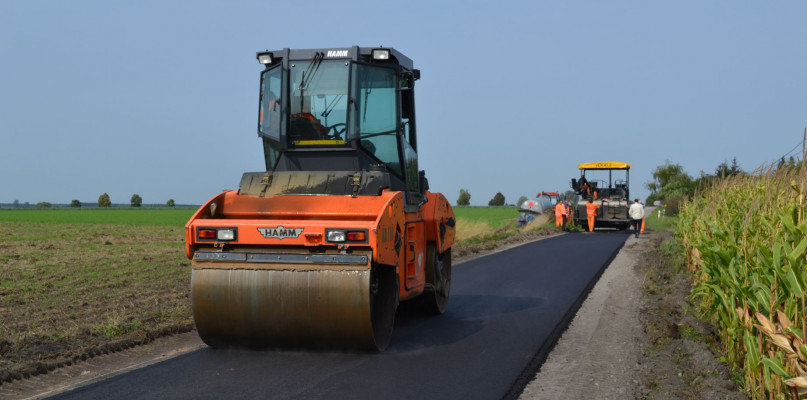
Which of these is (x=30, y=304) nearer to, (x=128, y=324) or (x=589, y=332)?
(x=128, y=324)

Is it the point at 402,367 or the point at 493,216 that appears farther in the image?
the point at 493,216

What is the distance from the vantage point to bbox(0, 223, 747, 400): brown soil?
226 inches

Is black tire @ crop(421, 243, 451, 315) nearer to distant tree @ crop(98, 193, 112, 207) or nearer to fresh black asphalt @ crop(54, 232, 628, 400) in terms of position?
fresh black asphalt @ crop(54, 232, 628, 400)

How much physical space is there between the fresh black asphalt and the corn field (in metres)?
Result: 1.68

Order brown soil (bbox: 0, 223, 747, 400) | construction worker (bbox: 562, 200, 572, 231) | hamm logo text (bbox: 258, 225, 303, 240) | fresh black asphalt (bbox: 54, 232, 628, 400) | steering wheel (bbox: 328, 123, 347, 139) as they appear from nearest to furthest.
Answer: fresh black asphalt (bbox: 54, 232, 628, 400) < brown soil (bbox: 0, 223, 747, 400) < hamm logo text (bbox: 258, 225, 303, 240) < steering wheel (bbox: 328, 123, 347, 139) < construction worker (bbox: 562, 200, 572, 231)

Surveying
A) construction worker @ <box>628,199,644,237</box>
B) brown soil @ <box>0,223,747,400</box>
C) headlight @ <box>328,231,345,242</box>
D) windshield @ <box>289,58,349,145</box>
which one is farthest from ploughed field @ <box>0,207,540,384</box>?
construction worker @ <box>628,199,644,237</box>

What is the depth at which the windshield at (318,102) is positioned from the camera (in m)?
7.96

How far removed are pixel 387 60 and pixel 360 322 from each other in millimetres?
3024

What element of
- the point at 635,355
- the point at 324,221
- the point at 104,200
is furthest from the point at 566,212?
the point at 104,200

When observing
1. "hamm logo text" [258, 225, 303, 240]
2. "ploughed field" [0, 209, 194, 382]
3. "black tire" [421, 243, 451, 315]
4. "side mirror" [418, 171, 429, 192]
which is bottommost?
"ploughed field" [0, 209, 194, 382]

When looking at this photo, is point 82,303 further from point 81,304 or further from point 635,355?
point 635,355

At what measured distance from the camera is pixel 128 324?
320 inches

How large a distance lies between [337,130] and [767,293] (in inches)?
176

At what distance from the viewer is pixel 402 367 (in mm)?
6449
